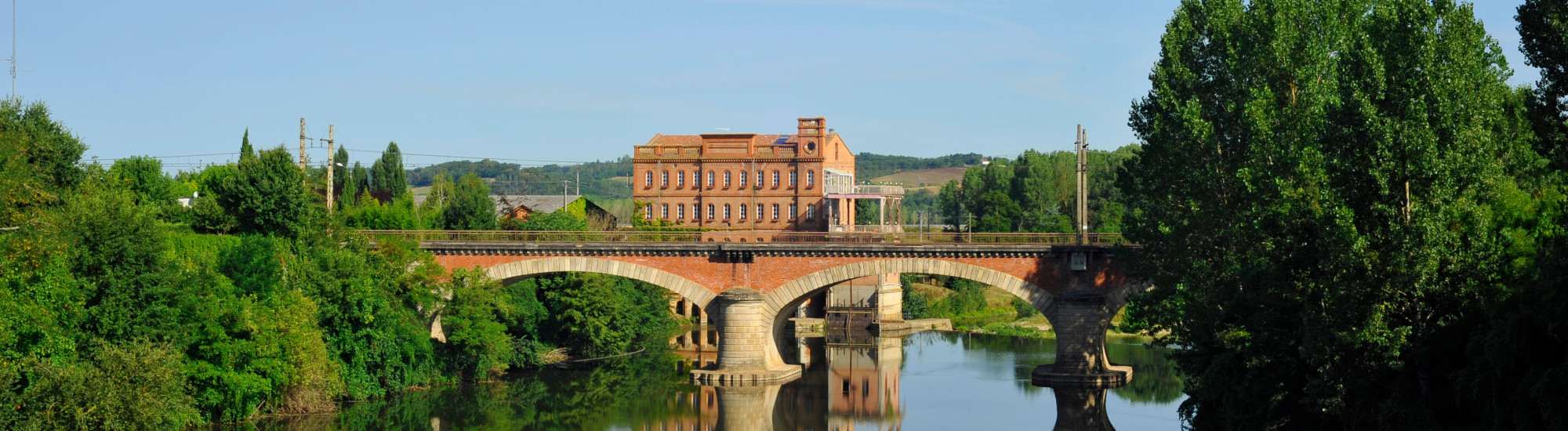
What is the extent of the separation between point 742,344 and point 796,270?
117 inches

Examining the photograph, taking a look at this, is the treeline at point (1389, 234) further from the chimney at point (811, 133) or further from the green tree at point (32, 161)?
the chimney at point (811, 133)

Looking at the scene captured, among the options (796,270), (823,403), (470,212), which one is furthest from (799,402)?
(470,212)

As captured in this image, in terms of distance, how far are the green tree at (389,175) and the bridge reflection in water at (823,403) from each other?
45774 mm

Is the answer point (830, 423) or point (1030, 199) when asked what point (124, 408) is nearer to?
point (830, 423)

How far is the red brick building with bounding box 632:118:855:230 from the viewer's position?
3221 inches

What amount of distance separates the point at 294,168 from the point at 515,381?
9731 millimetres

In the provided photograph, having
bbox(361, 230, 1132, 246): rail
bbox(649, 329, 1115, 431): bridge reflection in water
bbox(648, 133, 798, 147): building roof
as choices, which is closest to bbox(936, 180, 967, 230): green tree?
bbox(648, 133, 798, 147): building roof

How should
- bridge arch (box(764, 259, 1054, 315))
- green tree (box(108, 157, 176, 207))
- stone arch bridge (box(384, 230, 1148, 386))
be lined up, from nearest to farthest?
stone arch bridge (box(384, 230, 1148, 386)) → bridge arch (box(764, 259, 1054, 315)) → green tree (box(108, 157, 176, 207))

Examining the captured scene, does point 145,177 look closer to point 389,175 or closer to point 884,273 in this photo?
point 884,273

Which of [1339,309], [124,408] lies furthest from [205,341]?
[1339,309]

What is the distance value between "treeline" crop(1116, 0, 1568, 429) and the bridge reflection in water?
1065 centimetres

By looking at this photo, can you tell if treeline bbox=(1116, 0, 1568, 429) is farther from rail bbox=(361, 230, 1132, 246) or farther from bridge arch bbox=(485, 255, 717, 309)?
bridge arch bbox=(485, 255, 717, 309)

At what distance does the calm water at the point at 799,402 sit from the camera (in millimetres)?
43250

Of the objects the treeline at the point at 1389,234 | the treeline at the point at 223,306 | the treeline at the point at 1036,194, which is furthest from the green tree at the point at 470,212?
the treeline at the point at 1389,234
